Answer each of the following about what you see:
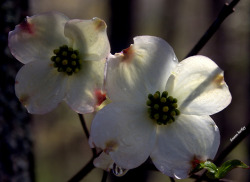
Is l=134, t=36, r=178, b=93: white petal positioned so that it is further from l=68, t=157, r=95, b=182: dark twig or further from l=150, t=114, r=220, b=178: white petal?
l=68, t=157, r=95, b=182: dark twig

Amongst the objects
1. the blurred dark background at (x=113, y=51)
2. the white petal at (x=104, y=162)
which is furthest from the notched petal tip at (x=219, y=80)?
the blurred dark background at (x=113, y=51)

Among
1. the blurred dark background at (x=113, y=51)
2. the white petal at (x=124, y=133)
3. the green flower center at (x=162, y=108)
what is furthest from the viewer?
the blurred dark background at (x=113, y=51)

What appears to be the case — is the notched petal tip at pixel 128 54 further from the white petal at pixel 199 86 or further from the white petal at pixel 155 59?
the white petal at pixel 199 86

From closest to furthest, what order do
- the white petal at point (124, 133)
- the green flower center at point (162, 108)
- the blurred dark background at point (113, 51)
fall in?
1. the white petal at point (124, 133)
2. the green flower center at point (162, 108)
3. the blurred dark background at point (113, 51)

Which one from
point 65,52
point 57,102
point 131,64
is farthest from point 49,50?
point 131,64

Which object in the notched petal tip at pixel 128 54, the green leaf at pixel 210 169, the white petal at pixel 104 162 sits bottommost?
the white petal at pixel 104 162

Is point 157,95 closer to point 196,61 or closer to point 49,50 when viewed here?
point 196,61

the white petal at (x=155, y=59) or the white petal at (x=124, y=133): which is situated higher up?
the white petal at (x=155, y=59)

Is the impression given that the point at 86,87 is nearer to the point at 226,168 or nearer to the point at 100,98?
the point at 100,98
